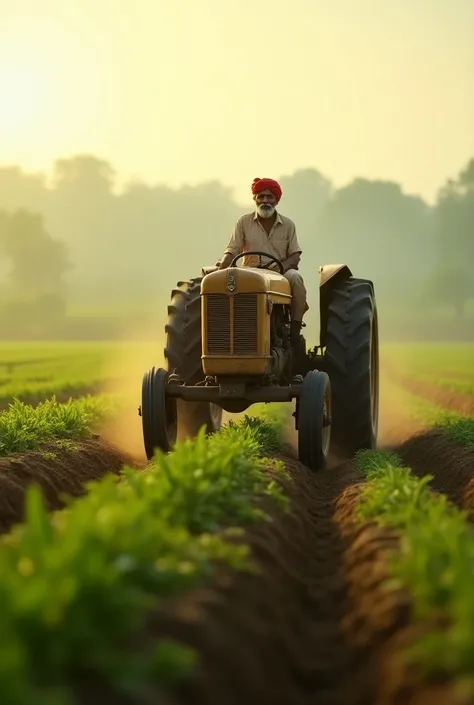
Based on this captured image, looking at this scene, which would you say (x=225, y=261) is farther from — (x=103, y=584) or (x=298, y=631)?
(x=103, y=584)

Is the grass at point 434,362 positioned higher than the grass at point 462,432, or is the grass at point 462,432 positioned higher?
the grass at point 462,432

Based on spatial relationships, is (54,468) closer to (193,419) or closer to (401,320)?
(193,419)

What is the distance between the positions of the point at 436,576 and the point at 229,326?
6176 mm

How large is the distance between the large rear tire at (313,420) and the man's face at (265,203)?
181 cm

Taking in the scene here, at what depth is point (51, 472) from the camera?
32.4 ft

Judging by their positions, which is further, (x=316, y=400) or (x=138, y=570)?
(x=316, y=400)

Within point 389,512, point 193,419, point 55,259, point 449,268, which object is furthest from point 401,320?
point 389,512

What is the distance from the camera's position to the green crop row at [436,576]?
12.6ft

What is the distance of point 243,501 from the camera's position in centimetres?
632

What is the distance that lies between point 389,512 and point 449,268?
6323 centimetres

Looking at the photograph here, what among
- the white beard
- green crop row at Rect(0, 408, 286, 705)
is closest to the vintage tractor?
the white beard

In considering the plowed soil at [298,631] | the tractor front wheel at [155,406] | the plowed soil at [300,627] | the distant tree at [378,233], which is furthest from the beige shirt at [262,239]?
the distant tree at [378,233]

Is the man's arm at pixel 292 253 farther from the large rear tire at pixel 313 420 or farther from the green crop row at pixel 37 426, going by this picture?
the green crop row at pixel 37 426

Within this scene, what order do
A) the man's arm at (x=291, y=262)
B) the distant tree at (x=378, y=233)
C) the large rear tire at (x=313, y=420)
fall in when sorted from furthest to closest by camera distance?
the distant tree at (x=378, y=233), the man's arm at (x=291, y=262), the large rear tire at (x=313, y=420)
